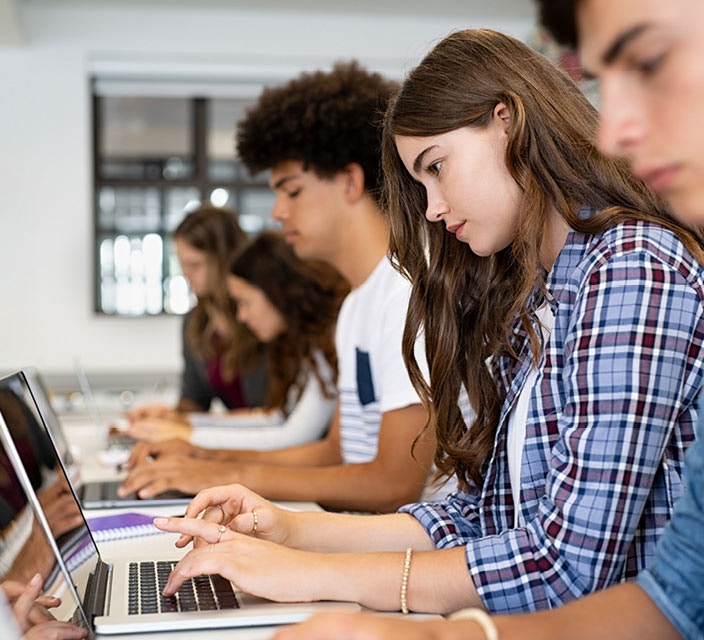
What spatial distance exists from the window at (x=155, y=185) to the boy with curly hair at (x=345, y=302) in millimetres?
3116

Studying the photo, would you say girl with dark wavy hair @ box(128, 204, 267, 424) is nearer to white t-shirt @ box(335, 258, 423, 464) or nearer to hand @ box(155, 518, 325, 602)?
white t-shirt @ box(335, 258, 423, 464)

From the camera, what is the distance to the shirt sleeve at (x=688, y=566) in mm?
827

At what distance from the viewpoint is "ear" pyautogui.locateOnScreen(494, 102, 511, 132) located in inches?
45.6

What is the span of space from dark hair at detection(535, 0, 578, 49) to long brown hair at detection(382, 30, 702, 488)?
317 millimetres

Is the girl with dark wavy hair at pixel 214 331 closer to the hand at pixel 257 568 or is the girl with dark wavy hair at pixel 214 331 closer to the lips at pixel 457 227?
the lips at pixel 457 227

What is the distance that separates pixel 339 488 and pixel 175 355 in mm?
3587

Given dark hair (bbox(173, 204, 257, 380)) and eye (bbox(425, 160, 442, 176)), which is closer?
eye (bbox(425, 160, 442, 176))

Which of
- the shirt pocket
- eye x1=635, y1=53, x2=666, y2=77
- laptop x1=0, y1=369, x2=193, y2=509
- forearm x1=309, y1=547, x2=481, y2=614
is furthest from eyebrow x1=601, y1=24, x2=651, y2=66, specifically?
the shirt pocket

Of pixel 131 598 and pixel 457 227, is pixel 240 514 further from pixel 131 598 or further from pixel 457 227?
pixel 457 227

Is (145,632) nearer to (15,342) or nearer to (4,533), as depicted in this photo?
(4,533)

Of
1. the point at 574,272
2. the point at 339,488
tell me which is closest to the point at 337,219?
the point at 339,488

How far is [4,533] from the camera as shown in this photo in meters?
0.87

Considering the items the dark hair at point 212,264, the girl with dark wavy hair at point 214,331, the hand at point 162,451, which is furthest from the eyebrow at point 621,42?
the dark hair at point 212,264

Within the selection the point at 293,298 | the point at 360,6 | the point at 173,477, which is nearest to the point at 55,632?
the point at 173,477
